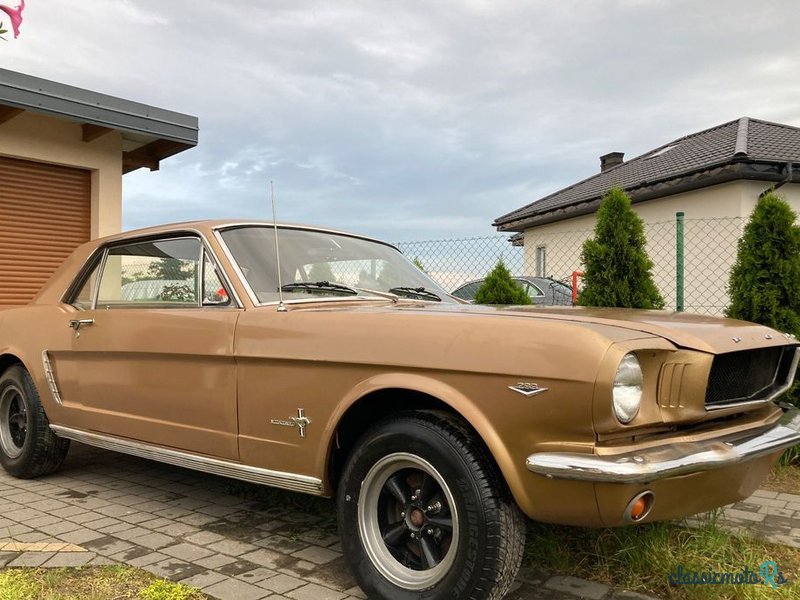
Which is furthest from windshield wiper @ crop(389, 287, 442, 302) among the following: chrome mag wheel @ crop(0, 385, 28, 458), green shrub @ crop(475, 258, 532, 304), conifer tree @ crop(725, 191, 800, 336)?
green shrub @ crop(475, 258, 532, 304)

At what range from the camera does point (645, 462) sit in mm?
2092

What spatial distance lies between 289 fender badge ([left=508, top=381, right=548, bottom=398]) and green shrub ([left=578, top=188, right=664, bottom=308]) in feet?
13.4

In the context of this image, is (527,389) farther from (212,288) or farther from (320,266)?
(212,288)

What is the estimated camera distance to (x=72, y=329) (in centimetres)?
416

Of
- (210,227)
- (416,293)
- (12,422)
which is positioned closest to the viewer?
(210,227)

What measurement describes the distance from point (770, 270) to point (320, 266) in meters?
3.89

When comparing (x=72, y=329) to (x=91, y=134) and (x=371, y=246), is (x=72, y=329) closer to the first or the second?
(x=371, y=246)

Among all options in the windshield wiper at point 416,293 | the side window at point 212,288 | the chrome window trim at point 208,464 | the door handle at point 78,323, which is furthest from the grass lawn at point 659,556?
the door handle at point 78,323

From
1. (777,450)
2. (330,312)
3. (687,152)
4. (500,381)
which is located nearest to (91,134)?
(330,312)

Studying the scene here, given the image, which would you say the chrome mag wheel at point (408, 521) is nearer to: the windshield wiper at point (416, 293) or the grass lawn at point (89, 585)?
the grass lawn at point (89, 585)

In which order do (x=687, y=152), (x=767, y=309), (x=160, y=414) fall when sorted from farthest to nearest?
(x=687, y=152)
(x=767, y=309)
(x=160, y=414)

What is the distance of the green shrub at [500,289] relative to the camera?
705cm

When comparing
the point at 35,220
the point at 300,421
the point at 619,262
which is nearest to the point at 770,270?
the point at 619,262

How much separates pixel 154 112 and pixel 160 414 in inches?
245
